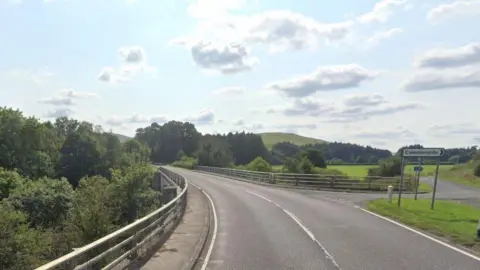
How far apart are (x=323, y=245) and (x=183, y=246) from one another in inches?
142

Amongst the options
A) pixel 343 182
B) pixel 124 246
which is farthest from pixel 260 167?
pixel 124 246

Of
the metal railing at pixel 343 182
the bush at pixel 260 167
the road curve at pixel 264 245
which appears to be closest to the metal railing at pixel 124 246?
the road curve at pixel 264 245

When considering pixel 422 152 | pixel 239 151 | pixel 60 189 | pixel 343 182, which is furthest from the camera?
pixel 239 151

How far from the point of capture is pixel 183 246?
14.3 m

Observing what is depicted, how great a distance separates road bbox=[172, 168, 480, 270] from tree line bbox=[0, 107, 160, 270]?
6599mm

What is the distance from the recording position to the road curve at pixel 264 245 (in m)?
11.5

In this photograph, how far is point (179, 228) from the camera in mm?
18469

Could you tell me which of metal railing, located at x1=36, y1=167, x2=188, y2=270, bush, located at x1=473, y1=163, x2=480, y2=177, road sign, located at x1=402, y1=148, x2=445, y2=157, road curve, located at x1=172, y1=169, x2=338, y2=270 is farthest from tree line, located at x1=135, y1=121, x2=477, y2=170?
metal railing, located at x1=36, y1=167, x2=188, y2=270

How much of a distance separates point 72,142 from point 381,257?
96.2 meters

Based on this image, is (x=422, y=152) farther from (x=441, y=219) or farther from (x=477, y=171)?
(x=477, y=171)

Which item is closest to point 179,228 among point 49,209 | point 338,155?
point 49,209

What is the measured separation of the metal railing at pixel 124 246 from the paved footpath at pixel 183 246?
0.27m

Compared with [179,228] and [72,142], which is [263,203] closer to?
[179,228]

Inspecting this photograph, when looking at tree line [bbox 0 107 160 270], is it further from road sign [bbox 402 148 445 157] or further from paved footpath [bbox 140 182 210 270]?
road sign [bbox 402 148 445 157]
